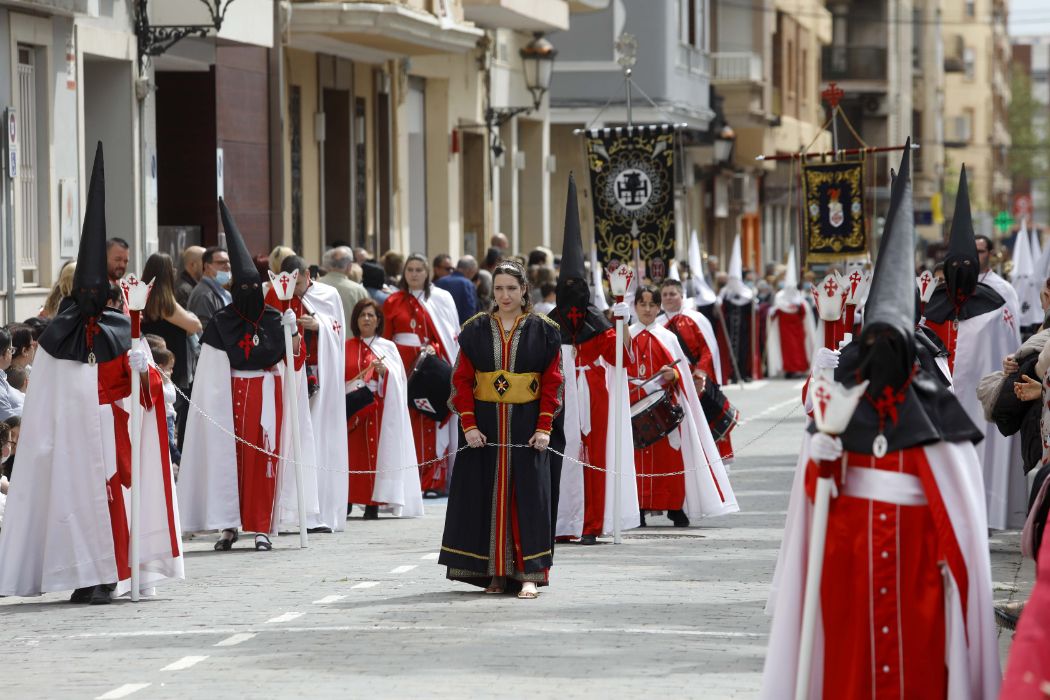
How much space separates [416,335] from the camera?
18844 millimetres

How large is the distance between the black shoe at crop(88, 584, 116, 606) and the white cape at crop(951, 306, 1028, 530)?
6009 millimetres

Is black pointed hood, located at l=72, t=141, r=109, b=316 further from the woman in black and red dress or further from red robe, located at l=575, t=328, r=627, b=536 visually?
red robe, located at l=575, t=328, r=627, b=536

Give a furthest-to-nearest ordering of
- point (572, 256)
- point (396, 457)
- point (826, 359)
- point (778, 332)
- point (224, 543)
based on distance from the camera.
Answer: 1. point (778, 332)
2. point (396, 457)
3. point (224, 543)
4. point (572, 256)
5. point (826, 359)

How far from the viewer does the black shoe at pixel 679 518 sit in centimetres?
1662

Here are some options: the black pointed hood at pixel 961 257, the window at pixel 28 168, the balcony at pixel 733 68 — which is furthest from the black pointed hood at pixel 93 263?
the balcony at pixel 733 68

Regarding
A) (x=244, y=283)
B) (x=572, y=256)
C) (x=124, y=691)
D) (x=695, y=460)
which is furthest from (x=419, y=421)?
(x=124, y=691)

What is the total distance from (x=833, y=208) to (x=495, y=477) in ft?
48.3

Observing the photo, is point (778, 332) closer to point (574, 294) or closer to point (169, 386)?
point (169, 386)

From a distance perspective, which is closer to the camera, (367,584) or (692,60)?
(367,584)

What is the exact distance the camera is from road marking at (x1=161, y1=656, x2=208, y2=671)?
9984mm

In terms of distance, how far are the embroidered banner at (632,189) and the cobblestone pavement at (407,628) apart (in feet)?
17.9

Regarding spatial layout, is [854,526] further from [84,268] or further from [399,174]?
[399,174]

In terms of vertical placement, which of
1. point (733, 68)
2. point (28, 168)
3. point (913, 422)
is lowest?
point (913, 422)

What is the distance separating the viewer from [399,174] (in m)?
30.5
